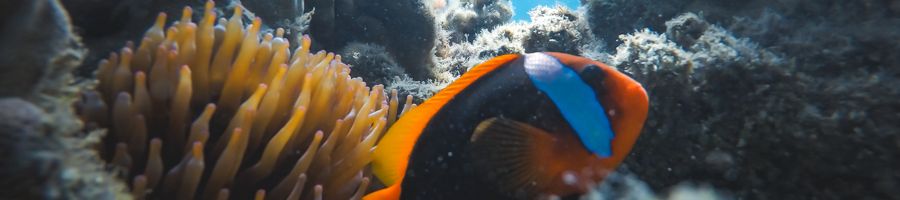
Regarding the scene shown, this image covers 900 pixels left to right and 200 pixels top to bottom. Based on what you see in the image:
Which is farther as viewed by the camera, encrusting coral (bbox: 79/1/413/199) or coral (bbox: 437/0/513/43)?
coral (bbox: 437/0/513/43)

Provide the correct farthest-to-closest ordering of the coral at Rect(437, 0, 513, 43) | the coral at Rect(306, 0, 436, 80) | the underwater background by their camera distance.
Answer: the coral at Rect(437, 0, 513, 43) → the coral at Rect(306, 0, 436, 80) → the underwater background

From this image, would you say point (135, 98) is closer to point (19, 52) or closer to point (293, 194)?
point (293, 194)

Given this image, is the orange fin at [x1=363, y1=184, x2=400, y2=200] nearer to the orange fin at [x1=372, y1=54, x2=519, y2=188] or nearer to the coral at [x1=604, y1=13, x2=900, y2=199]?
the orange fin at [x1=372, y1=54, x2=519, y2=188]

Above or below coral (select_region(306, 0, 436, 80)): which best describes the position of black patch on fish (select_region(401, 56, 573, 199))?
below

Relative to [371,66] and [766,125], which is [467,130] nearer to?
[766,125]

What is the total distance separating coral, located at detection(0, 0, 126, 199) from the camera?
3.34ft

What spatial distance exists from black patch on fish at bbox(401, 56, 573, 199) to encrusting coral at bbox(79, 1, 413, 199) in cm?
42

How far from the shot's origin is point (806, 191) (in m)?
2.43

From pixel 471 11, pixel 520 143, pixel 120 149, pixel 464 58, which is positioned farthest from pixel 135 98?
pixel 471 11

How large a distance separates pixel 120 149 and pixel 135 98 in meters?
0.26

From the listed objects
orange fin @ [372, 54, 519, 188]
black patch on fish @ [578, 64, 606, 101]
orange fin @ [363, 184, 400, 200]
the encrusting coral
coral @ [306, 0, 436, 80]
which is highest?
coral @ [306, 0, 436, 80]

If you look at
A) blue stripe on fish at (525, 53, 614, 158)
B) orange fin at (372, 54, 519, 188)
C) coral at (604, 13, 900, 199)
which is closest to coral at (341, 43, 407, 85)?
coral at (604, 13, 900, 199)

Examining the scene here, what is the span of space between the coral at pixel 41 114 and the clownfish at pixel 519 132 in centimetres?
91

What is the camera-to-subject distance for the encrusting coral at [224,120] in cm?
192
